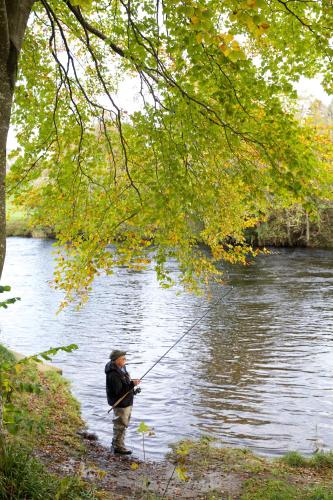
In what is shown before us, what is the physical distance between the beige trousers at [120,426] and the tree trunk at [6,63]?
445 centimetres

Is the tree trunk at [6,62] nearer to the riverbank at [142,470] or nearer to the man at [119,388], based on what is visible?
the riverbank at [142,470]

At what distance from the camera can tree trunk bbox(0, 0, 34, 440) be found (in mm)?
4656

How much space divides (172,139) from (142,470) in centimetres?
501

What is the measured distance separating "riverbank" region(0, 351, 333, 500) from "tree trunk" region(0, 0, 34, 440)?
111 centimetres

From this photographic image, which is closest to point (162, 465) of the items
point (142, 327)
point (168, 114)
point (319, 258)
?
point (168, 114)

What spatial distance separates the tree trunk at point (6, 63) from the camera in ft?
15.3

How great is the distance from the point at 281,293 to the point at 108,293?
356 inches

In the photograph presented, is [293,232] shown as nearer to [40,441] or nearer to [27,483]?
[40,441]

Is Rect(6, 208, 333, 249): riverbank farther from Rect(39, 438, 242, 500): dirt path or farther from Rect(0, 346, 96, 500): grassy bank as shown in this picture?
Rect(39, 438, 242, 500): dirt path

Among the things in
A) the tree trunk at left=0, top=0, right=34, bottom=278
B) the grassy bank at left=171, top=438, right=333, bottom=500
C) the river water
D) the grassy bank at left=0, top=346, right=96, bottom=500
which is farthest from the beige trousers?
the tree trunk at left=0, top=0, right=34, bottom=278

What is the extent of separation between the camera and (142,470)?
7.98m

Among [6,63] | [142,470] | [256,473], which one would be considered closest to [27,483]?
[142,470]

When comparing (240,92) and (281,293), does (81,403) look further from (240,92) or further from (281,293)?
(281,293)

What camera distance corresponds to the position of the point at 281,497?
6445 millimetres
